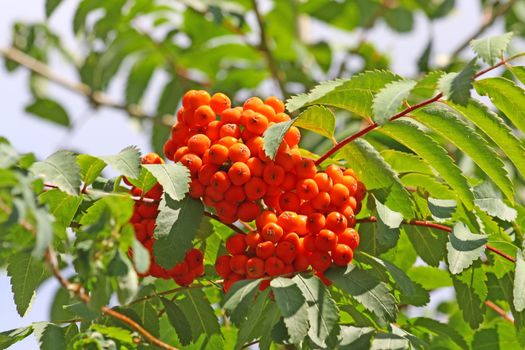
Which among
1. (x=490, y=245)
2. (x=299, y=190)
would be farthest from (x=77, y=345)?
(x=490, y=245)

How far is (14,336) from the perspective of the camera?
2.10 metres

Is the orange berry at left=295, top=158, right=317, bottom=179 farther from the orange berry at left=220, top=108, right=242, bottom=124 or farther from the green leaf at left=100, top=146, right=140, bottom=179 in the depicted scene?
the green leaf at left=100, top=146, right=140, bottom=179

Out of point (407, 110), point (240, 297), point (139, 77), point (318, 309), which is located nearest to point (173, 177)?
point (240, 297)

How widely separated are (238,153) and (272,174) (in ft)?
0.31

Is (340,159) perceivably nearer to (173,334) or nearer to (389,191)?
(389,191)

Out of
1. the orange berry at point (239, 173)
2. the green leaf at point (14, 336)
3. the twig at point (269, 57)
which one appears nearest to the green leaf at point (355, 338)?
the orange berry at point (239, 173)

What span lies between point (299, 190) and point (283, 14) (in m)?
2.62

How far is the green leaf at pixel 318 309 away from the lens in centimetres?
184

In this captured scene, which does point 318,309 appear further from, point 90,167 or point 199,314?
point 90,167

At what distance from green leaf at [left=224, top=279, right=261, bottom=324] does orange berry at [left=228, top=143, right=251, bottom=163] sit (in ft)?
1.02

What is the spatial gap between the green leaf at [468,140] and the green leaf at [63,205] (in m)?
0.84

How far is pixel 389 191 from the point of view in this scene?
214cm

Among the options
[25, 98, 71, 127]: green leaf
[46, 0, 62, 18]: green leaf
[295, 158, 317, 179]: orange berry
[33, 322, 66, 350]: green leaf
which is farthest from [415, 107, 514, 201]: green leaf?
[25, 98, 71, 127]: green leaf

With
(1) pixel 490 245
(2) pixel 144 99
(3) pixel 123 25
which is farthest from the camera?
(2) pixel 144 99
